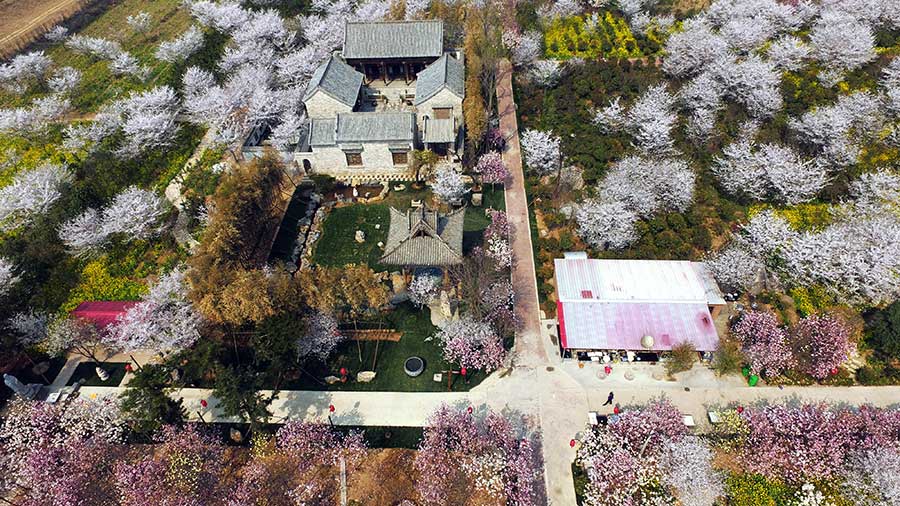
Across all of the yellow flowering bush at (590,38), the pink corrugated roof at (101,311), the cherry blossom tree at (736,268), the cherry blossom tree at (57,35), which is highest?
the cherry blossom tree at (57,35)

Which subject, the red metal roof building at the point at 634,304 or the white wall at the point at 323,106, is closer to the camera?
the red metal roof building at the point at 634,304

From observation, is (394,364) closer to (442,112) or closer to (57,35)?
(442,112)

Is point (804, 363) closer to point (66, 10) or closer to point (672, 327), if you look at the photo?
point (672, 327)

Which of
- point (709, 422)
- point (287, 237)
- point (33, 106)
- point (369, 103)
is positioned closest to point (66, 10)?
point (33, 106)

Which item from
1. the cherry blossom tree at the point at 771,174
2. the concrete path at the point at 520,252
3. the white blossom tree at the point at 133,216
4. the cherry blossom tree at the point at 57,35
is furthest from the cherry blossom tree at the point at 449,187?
the cherry blossom tree at the point at 57,35

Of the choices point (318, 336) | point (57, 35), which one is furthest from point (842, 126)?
point (57, 35)

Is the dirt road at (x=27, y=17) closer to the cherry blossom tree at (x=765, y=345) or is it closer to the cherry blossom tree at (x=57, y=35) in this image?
the cherry blossom tree at (x=57, y=35)

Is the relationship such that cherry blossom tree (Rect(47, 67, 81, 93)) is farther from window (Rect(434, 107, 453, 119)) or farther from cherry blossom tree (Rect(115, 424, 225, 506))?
cherry blossom tree (Rect(115, 424, 225, 506))
